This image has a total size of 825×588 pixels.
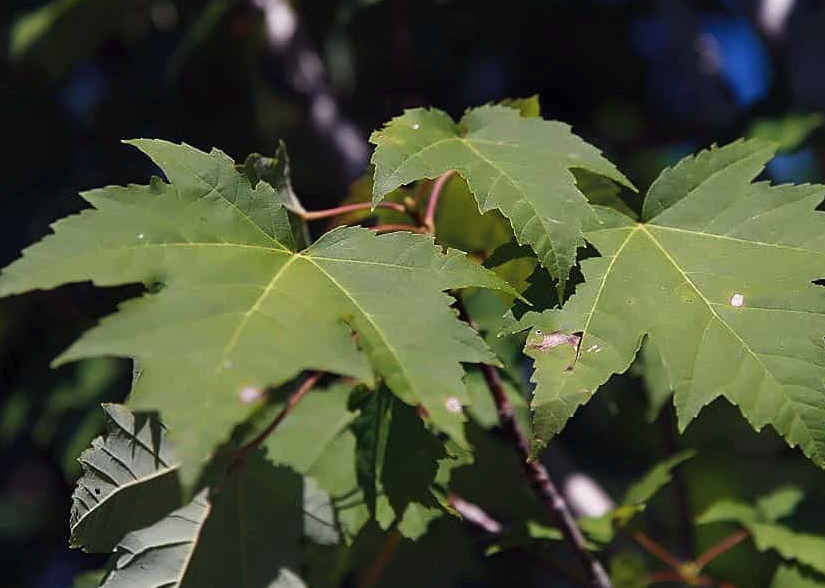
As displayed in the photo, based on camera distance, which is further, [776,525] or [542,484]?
[776,525]

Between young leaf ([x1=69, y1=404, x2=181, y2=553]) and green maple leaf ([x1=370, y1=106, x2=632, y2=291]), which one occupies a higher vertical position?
green maple leaf ([x1=370, y1=106, x2=632, y2=291])

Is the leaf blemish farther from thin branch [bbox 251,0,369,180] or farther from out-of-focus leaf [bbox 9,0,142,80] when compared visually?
out-of-focus leaf [bbox 9,0,142,80]

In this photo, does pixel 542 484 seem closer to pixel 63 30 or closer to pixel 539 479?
pixel 539 479

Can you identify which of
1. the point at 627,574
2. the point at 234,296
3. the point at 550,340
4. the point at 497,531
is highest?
the point at 234,296

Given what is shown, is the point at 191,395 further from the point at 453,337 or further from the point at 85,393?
the point at 85,393

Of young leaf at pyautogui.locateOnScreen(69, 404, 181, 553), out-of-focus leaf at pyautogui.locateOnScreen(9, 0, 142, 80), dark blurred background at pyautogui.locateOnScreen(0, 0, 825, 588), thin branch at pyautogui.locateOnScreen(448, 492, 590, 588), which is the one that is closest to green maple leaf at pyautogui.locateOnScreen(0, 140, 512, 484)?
young leaf at pyautogui.locateOnScreen(69, 404, 181, 553)

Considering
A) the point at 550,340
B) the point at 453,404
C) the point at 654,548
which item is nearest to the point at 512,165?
the point at 550,340

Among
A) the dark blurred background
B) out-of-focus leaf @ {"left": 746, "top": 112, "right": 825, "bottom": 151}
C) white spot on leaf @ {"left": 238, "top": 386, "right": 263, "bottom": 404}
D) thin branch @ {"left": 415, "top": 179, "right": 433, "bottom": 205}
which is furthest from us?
the dark blurred background
